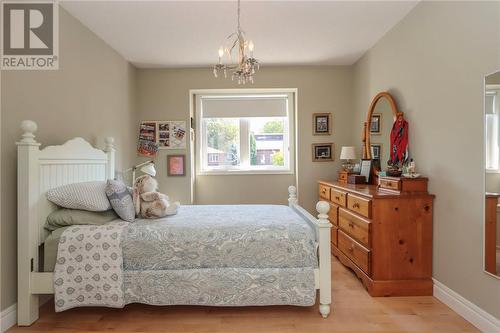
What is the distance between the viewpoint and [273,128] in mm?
4574


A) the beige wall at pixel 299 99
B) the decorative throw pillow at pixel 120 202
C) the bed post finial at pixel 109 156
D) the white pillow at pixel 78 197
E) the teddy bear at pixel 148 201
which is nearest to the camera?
the white pillow at pixel 78 197

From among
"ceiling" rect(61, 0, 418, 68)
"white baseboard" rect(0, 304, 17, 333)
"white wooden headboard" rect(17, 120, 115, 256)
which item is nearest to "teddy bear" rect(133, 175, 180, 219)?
"white wooden headboard" rect(17, 120, 115, 256)

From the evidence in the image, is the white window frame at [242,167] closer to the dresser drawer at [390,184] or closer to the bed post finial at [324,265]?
the dresser drawer at [390,184]

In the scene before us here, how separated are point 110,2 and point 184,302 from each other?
2535mm

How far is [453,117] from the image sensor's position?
2209 millimetres

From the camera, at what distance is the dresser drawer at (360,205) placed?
2500 mm

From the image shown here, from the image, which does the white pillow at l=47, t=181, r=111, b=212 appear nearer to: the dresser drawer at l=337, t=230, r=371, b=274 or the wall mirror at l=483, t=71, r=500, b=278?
the dresser drawer at l=337, t=230, r=371, b=274

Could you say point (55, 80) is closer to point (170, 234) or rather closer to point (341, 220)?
point (170, 234)

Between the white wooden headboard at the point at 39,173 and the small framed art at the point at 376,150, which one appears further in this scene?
the small framed art at the point at 376,150

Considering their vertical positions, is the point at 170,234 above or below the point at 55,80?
below

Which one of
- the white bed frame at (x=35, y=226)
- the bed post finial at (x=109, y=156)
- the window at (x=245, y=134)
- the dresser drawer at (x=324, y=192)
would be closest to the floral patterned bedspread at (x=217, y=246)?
the white bed frame at (x=35, y=226)

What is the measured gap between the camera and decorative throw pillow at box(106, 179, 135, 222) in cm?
230

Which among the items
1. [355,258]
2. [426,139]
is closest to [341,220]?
[355,258]

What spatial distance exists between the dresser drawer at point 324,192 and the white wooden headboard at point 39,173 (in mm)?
2699
